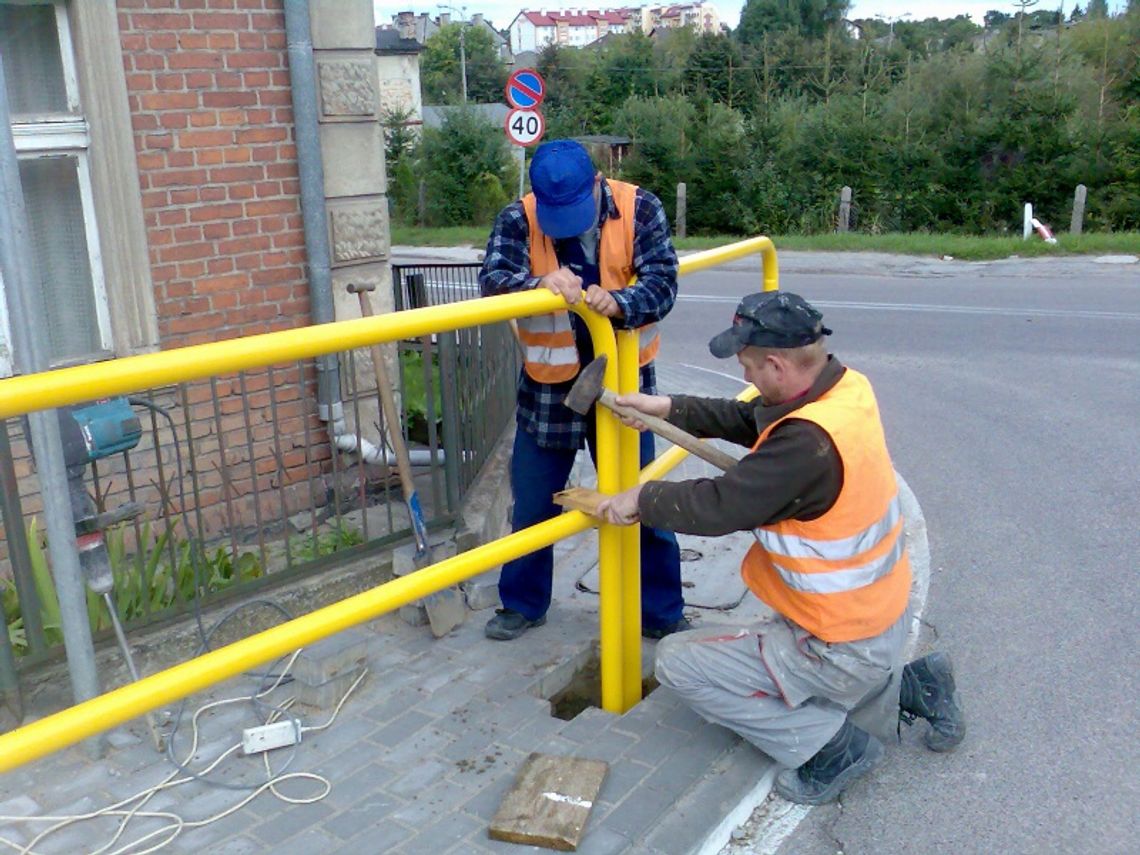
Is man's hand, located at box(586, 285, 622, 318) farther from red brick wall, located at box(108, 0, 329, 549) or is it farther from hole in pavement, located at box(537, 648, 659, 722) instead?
red brick wall, located at box(108, 0, 329, 549)

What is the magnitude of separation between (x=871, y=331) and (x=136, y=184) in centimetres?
798

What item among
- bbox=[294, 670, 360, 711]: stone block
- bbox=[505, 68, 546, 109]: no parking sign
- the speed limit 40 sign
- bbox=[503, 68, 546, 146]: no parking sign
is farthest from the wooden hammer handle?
bbox=[505, 68, 546, 109]: no parking sign

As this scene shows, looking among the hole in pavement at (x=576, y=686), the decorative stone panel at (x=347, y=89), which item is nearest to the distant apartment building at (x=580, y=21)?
the decorative stone panel at (x=347, y=89)

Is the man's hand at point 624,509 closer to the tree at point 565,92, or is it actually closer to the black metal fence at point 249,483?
the black metal fence at point 249,483

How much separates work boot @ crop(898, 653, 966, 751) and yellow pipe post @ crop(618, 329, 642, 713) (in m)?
0.83

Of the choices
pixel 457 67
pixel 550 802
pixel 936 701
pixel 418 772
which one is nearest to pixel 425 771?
pixel 418 772

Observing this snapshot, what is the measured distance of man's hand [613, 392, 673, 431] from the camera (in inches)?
125

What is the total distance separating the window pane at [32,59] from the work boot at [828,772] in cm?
381

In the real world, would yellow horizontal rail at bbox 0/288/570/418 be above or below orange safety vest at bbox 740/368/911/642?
above

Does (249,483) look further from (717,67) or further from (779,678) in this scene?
(717,67)

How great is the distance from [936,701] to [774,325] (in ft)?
4.40

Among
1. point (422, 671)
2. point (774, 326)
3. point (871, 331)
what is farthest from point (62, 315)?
point (871, 331)

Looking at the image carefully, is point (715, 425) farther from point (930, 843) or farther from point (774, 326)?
point (930, 843)

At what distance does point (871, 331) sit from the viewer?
36.0 ft
